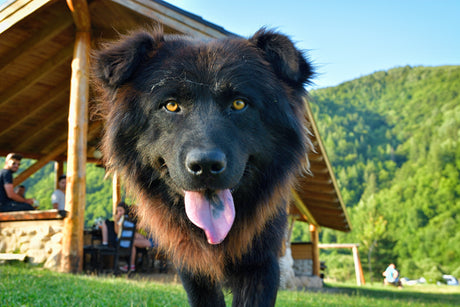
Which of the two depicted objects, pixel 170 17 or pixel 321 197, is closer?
pixel 170 17

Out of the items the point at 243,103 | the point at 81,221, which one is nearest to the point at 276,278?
the point at 243,103

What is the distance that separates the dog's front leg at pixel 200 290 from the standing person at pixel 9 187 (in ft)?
19.5

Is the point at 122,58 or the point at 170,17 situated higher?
the point at 170,17

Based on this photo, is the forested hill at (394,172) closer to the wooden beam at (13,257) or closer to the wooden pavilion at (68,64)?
the wooden pavilion at (68,64)

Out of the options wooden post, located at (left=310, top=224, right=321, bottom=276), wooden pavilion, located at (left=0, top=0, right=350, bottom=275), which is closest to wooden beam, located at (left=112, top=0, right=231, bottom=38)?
wooden pavilion, located at (left=0, top=0, right=350, bottom=275)

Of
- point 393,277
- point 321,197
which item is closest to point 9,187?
point 321,197

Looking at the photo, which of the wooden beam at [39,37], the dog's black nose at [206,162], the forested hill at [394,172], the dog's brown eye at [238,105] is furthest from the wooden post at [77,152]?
the forested hill at [394,172]

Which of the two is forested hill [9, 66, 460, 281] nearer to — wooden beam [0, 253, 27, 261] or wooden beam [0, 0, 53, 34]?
wooden beam [0, 253, 27, 261]

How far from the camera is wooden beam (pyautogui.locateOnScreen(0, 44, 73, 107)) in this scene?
26.7 feet

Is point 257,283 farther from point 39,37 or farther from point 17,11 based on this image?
point 39,37

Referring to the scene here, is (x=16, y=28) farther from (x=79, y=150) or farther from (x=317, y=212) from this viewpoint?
(x=317, y=212)

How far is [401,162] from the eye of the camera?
79.8m

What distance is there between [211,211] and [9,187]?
6611mm

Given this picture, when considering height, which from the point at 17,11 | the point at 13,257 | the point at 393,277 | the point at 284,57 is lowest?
the point at 393,277
